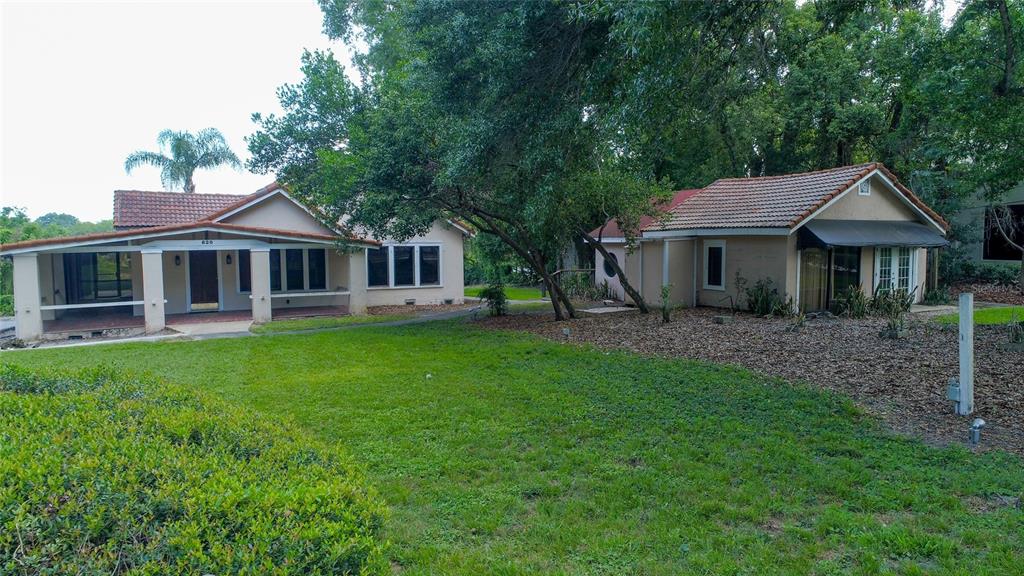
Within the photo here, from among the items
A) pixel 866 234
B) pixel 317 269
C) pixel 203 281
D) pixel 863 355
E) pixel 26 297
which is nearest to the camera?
pixel 863 355

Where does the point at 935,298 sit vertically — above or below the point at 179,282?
below

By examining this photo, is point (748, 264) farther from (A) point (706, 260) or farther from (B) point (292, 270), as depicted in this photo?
(B) point (292, 270)

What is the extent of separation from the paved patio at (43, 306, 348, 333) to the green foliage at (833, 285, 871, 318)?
14.3 metres

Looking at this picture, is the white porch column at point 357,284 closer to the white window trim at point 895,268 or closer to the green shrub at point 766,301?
the green shrub at point 766,301

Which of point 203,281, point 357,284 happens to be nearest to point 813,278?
point 357,284

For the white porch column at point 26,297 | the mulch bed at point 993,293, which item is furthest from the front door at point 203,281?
the mulch bed at point 993,293

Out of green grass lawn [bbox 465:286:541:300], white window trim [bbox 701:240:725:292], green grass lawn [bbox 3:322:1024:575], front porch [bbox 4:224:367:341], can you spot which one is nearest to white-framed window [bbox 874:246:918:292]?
white window trim [bbox 701:240:725:292]

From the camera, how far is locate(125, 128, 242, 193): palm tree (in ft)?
101

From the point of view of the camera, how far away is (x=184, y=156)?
31.1 meters

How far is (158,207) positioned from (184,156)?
11008mm

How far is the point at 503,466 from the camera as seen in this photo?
19.3ft

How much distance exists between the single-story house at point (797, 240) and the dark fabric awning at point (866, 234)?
4 centimetres

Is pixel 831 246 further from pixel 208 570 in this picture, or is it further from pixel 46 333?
pixel 46 333

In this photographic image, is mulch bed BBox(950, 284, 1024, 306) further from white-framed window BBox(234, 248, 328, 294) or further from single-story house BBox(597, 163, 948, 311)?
white-framed window BBox(234, 248, 328, 294)
